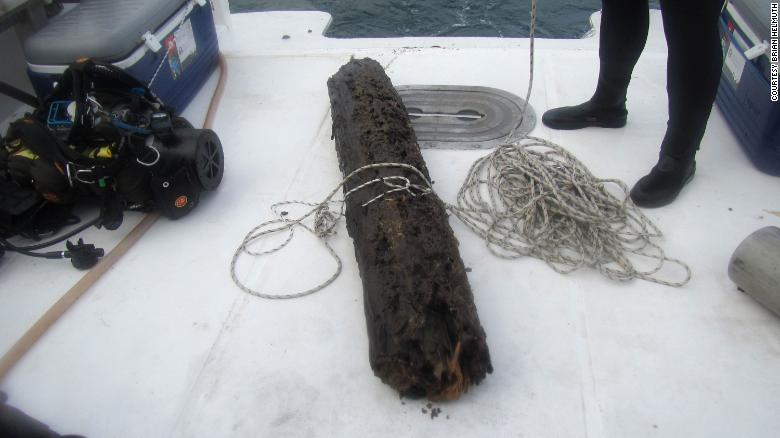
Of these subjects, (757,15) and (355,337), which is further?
(757,15)

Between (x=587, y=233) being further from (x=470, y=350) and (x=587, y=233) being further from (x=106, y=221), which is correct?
(x=106, y=221)

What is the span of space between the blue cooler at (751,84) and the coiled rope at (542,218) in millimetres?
589

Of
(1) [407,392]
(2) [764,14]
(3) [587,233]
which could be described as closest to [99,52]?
(1) [407,392]

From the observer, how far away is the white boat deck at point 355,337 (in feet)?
4.69

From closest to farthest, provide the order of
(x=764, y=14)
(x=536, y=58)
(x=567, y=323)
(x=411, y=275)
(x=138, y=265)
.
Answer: (x=411, y=275) → (x=567, y=323) → (x=138, y=265) → (x=764, y=14) → (x=536, y=58)

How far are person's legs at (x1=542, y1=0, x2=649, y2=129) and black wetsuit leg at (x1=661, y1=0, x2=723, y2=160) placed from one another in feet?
1.29

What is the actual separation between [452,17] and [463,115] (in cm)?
271

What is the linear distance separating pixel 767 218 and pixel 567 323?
96 cm

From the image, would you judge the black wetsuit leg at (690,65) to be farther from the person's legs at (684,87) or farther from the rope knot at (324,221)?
the rope knot at (324,221)

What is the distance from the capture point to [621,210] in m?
2.02

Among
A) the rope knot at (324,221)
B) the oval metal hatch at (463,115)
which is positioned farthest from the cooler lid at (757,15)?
the rope knot at (324,221)

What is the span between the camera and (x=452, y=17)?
506cm

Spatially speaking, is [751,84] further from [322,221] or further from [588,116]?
[322,221]

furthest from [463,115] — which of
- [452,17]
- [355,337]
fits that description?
A: [452,17]
